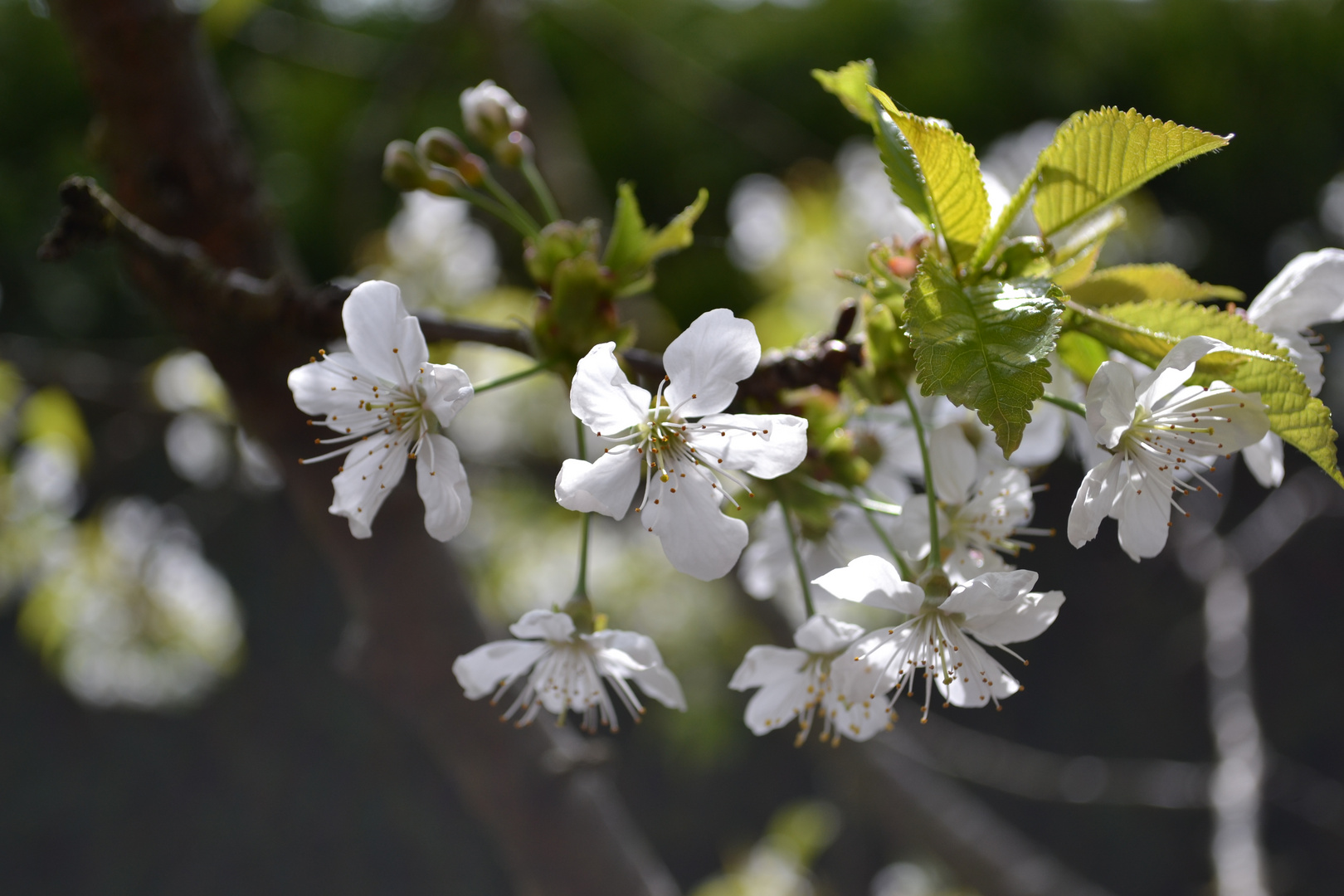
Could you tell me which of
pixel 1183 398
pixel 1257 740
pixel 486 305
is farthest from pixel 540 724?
pixel 1257 740

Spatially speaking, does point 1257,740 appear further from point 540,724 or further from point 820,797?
point 820,797

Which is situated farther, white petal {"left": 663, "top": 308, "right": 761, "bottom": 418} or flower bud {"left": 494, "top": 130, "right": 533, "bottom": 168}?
flower bud {"left": 494, "top": 130, "right": 533, "bottom": 168}

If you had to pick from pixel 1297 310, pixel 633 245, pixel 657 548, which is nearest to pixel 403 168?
pixel 633 245

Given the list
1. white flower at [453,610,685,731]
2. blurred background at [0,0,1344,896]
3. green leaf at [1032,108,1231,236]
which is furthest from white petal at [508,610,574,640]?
blurred background at [0,0,1344,896]

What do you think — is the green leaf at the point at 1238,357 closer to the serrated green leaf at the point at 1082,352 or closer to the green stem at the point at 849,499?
the serrated green leaf at the point at 1082,352

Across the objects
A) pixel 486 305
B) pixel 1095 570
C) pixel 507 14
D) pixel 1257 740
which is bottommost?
pixel 1095 570

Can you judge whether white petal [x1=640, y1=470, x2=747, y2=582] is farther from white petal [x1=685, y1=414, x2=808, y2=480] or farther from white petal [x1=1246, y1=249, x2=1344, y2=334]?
white petal [x1=1246, y1=249, x2=1344, y2=334]
